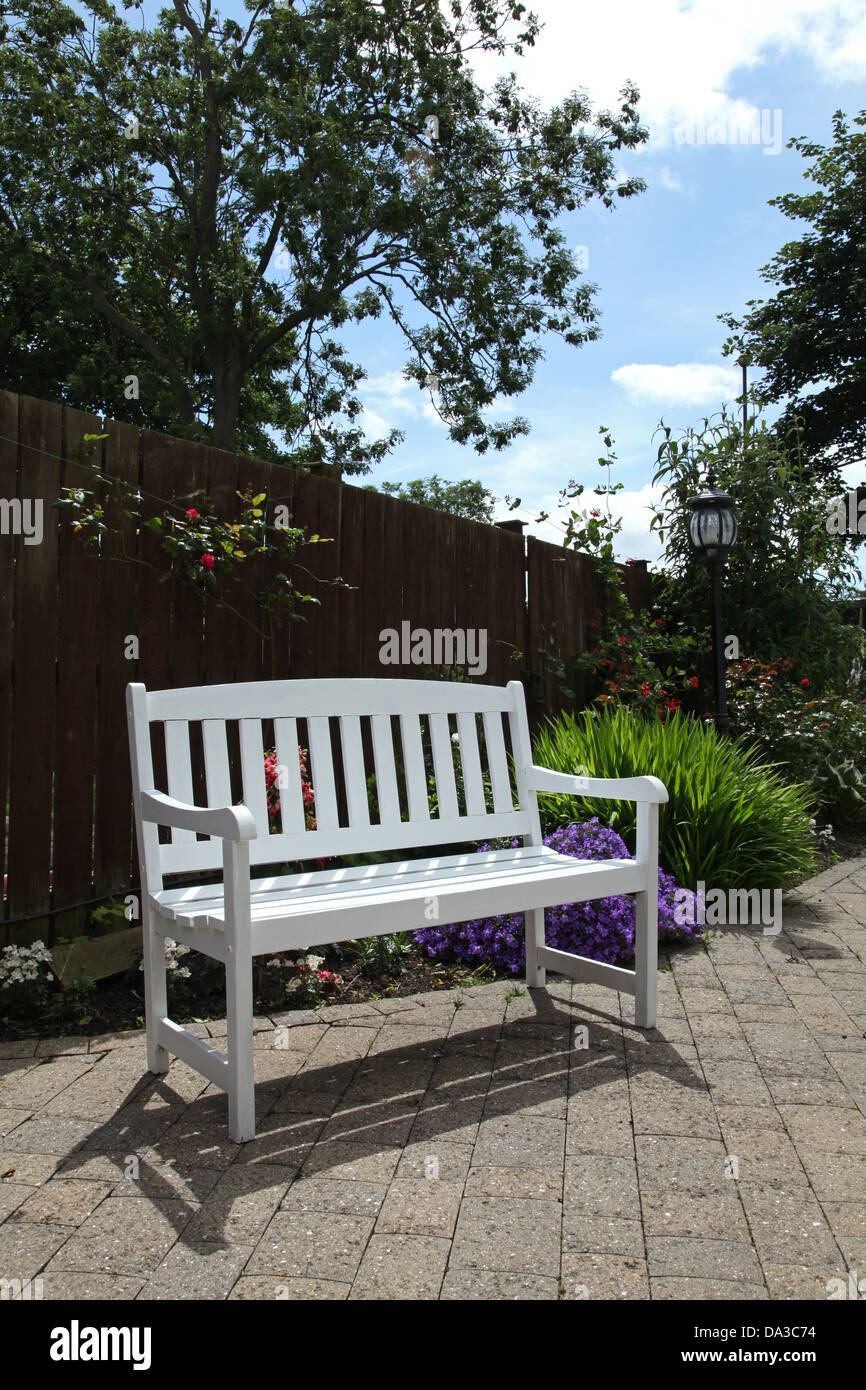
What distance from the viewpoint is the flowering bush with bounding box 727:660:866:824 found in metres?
6.79

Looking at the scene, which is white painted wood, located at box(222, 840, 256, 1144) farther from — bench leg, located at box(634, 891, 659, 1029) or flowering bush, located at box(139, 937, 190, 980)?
bench leg, located at box(634, 891, 659, 1029)

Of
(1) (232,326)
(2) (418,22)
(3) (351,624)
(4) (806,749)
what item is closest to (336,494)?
(3) (351,624)

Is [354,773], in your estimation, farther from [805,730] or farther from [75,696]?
[805,730]

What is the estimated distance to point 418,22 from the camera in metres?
14.3

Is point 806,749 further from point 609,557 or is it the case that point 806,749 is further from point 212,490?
point 212,490

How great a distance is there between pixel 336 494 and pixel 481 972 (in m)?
2.22

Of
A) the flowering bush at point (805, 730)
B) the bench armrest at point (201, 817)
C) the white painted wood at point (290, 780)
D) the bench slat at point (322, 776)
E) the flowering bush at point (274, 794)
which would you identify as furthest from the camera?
the flowering bush at point (805, 730)

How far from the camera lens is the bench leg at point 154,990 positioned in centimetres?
284

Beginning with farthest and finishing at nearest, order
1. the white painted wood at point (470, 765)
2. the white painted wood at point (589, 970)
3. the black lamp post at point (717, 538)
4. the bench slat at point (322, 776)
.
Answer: the black lamp post at point (717, 538) → the white painted wood at point (470, 765) → the white painted wood at point (589, 970) → the bench slat at point (322, 776)

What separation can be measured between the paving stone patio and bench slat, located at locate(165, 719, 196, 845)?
69 cm

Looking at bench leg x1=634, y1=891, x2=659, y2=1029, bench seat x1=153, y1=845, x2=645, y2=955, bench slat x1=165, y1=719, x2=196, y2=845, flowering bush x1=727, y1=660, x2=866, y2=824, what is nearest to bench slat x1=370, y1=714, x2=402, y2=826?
bench seat x1=153, y1=845, x2=645, y2=955

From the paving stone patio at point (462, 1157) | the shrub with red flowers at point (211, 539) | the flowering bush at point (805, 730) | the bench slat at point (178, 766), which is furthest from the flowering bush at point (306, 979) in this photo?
the flowering bush at point (805, 730)

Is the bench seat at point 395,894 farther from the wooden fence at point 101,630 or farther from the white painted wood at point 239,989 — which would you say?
the wooden fence at point 101,630

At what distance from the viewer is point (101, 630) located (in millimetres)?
3555
